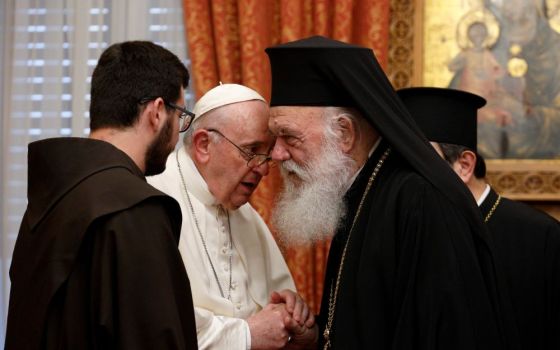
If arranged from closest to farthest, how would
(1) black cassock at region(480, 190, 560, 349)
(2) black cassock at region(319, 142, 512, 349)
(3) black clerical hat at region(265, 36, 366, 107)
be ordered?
(2) black cassock at region(319, 142, 512, 349) < (3) black clerical hat at region(265, 36, 366, 107) < (1) black cassock at region(480, 190, 560, 349)

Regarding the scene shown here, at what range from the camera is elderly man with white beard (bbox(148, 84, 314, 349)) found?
10.6 ft

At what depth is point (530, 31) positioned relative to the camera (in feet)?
16.4

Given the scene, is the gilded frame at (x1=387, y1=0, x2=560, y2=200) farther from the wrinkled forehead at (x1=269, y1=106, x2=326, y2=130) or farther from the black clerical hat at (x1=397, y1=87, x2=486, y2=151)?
the wrinkled forehead at (x1=269, y1=106, x2=326, y2=130)

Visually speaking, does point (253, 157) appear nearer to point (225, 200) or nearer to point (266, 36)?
point (225, 200)

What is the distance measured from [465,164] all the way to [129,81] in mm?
1873

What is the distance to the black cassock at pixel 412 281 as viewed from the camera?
2.47 m

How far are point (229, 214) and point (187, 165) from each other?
28cm

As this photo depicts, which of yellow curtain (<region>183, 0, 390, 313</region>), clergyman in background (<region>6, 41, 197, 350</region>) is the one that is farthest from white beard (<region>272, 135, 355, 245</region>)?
yellow curtain (<region>183, 0, 390, 313</region>)

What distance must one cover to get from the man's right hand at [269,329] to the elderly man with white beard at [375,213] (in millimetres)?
143

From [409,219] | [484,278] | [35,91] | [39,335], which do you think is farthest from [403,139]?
[35,91]

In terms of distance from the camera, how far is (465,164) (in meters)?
3.85

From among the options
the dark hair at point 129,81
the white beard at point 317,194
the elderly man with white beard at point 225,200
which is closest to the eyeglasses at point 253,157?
the elderly man with white beard at point 225,200

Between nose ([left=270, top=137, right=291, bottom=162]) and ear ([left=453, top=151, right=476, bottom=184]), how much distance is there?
107 centimetres

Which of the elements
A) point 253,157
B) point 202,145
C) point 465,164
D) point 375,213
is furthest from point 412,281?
point 465,164
